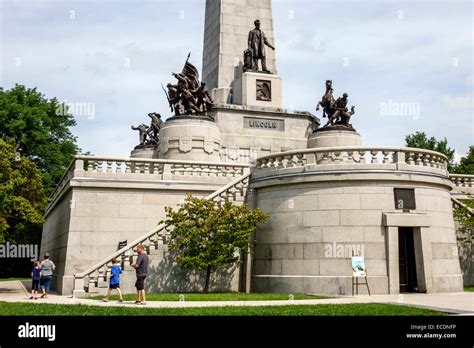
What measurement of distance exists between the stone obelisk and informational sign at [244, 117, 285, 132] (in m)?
2.62

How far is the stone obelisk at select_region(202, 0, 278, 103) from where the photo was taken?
36281 millimetres

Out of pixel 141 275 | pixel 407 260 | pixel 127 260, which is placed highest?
pixel 407 260

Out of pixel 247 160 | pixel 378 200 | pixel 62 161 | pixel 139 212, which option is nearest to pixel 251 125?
pixel 247 160

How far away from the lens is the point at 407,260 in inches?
859

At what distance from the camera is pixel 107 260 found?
20359 mm

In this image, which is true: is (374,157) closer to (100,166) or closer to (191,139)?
(191,139)

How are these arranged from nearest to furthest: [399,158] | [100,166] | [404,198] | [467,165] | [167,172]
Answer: [404,198] → [399,158] → [100,166] → [167,172] → [467,165]

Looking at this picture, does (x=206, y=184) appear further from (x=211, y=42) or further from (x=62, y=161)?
(x=62, y=161)

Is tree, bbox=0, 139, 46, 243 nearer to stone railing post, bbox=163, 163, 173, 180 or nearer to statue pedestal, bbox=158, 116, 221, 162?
stone railing post, bbox=163, 163, 173, 180

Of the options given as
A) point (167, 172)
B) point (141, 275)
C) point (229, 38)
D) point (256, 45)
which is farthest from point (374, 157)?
point (229, 38)

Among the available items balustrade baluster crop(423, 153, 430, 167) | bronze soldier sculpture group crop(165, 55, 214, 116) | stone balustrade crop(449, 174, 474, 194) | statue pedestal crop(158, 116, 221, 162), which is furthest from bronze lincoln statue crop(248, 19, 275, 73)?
balustrade baluster crop(423, 153, 430, 167)

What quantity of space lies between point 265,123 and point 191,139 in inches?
237

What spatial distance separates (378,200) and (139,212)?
1086 centimetres
